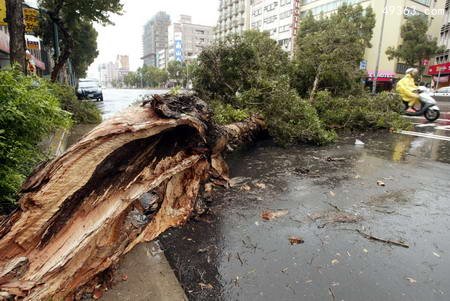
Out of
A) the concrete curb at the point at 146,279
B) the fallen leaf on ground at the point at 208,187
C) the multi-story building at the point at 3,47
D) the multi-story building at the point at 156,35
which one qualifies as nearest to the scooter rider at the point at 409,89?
the fallen leaf on ground at the point at 208,187

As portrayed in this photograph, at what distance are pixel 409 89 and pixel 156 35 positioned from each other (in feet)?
540

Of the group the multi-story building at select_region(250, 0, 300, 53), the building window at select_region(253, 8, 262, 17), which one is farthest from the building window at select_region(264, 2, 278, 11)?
the building window at select_region(253, 8, 262, 17)

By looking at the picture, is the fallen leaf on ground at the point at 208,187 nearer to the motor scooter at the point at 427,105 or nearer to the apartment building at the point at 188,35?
the motor scooter at the point at 427,105

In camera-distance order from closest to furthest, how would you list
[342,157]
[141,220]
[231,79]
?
[141,220], [342,157], [231,79]

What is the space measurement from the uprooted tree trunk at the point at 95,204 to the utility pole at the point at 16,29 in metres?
5.79

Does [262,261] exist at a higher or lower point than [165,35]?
lower

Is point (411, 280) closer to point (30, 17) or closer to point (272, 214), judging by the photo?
point (272, 214)

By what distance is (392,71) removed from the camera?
42312 millimetres

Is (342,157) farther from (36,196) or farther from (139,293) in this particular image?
(36,196)

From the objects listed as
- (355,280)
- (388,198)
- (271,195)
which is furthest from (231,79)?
(355,280)

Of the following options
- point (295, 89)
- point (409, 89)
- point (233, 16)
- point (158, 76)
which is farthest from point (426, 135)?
point (158, 76)

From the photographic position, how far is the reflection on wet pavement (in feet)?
7.66

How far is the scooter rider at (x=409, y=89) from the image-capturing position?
34.7ft

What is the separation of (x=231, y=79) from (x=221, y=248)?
21.1ft
